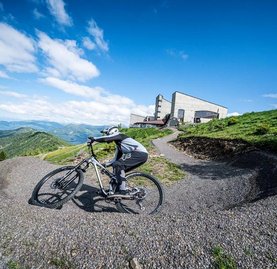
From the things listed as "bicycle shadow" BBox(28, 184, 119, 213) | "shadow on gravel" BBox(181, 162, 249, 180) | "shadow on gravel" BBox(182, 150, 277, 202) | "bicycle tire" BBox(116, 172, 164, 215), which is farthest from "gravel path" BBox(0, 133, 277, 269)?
"shadow on gravel" BBox(181, 162, 249, 180)

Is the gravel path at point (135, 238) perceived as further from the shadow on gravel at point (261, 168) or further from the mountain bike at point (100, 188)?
the shadow on gravel at point (261, 168)

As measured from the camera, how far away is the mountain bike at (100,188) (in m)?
6.60

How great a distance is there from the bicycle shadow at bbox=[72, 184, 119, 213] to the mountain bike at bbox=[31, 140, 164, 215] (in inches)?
19.0

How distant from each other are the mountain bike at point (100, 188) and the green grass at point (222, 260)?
2.80 metres

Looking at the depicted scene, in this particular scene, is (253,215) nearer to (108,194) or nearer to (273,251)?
(273,251)

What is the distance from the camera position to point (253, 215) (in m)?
5.32

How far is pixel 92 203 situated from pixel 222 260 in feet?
16.0

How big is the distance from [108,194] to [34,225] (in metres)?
2.42

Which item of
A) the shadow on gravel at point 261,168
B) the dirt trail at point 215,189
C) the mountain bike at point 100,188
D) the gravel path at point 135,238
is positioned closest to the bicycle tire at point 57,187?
the mountain bike at point 100,188

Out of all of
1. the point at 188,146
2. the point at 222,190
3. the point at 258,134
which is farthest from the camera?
the point at 188,146

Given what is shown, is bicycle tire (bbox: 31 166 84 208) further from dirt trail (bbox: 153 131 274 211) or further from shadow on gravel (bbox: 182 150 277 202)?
shadow on gravel (bbox: 182 150 277 202)

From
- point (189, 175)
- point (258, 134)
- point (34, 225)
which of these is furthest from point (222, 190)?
point (258, 134)

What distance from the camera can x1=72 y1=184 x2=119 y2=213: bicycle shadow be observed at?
727cm

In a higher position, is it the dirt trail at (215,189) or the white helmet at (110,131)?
the white helmet at (110,131)
